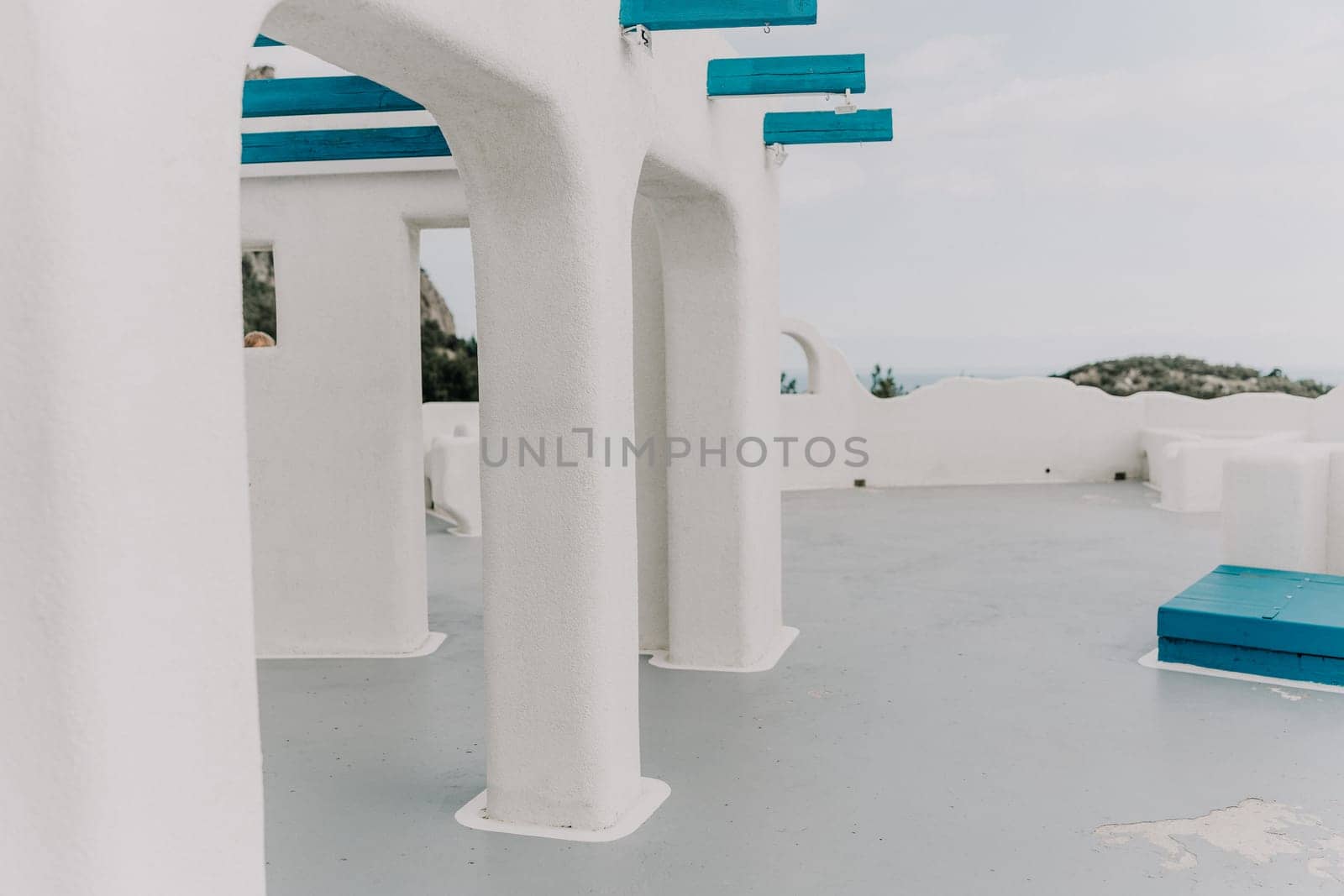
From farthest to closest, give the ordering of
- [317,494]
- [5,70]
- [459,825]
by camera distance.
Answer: [317,494] → [459,825] → [5,70]

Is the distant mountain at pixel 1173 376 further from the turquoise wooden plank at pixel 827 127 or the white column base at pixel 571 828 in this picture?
the white column base at pixel 571 828

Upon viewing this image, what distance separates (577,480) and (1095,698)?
312cm

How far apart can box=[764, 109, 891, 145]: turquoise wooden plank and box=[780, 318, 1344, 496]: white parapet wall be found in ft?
27.9

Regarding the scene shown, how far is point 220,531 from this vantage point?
212cm

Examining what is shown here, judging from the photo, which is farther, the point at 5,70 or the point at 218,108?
the point at 218,108

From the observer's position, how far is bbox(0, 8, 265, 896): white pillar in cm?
177

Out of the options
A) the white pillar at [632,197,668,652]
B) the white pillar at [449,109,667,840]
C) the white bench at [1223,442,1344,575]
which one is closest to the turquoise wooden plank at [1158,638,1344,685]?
the white bench at [1223,442,1344,575]

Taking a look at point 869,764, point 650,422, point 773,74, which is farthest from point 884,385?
point 869,764

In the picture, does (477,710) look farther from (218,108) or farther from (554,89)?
(218,108)

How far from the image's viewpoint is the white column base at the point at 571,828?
3.96 m

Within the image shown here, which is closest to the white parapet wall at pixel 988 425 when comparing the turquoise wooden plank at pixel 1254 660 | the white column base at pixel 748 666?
the white column base at pixel 748 666

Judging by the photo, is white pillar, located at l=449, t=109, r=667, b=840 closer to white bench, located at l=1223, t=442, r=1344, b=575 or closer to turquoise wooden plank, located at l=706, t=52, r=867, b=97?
turquoise wooden plank, located at l=706, t=52, r=867, b=97

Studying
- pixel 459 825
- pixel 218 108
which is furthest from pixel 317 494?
pixel 218 108

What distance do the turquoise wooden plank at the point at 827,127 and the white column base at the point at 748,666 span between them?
9.36ft
